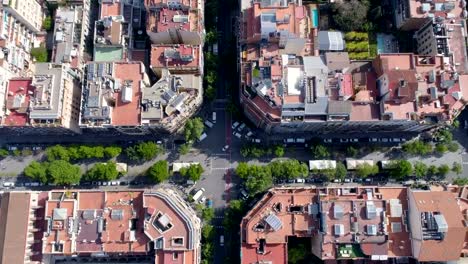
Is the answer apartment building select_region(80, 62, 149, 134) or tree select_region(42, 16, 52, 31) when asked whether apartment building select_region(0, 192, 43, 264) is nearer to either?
apartment building select_region(80, 62, 149, 134)

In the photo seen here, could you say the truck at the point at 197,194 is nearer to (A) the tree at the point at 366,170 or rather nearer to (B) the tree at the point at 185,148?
(B) the tree at the point at 185,148

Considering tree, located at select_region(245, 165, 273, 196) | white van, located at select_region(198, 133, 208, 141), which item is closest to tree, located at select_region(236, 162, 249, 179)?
tree, located at select_region(245, 165, 273, 196)

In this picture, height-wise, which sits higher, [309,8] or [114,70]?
[309,8]

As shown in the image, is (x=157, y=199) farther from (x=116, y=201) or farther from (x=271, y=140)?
(x=271, y=140)

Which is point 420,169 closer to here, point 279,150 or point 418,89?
point 418,89

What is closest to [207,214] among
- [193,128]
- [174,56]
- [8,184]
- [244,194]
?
[244,194]

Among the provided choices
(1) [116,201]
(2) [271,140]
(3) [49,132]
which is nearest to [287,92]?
(2) [271,140]

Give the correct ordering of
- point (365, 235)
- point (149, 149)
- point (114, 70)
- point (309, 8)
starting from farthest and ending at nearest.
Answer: point (309, 8) < point (149, 149) < point (114, 70) < point (365, 235)

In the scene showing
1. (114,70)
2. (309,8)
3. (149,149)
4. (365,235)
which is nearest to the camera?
(365,235)
